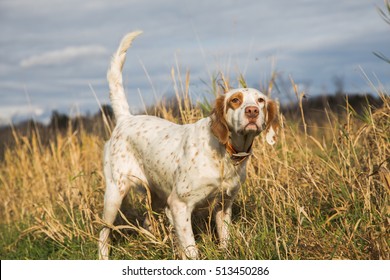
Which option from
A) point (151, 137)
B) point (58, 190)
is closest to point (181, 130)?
point (151, 137)

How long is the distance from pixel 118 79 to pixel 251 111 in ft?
6.99

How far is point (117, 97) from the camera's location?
17.6 feet

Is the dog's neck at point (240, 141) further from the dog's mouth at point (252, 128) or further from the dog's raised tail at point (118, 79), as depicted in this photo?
the dog's raised tail at point (118, 79)

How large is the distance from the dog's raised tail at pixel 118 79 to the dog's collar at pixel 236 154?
1.65 m

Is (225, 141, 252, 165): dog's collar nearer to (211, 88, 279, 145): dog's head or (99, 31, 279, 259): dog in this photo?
(99, 31, 279, 259): dog

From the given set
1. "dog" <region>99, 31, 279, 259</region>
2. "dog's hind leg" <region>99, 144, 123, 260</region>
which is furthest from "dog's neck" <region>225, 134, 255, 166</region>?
"dog's hind leg" <region>99, 144, 123, 260</region>

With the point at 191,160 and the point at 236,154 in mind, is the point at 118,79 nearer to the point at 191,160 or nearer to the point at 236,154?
the point at 191,160

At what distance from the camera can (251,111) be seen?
3.62 meters

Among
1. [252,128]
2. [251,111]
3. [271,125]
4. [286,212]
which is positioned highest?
[251,111]

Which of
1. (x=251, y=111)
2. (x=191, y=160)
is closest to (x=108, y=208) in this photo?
(x=191, y=160)

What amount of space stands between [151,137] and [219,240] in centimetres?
103

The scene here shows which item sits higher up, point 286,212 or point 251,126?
point 251,126

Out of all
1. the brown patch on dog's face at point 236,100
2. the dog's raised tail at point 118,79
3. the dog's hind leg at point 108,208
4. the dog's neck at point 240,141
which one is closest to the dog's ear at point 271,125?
the dog's neck at point 240,141

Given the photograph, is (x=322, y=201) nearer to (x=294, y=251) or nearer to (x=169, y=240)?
(x=294, y=251)
